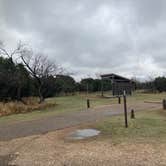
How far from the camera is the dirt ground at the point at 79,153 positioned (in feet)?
17.1

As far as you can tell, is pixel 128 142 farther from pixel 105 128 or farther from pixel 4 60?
pixel 4 60

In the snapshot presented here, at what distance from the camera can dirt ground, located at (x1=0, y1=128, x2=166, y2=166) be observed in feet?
17.1

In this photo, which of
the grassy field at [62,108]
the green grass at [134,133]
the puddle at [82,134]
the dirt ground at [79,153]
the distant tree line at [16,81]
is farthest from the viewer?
the distant tree line at [16,81]

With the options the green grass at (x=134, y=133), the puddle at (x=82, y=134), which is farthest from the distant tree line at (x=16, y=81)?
the green grass at (x=134, y=133)

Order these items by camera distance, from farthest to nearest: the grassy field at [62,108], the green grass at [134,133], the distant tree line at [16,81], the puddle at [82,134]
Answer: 1. the distant tree line at [16,81]
2. the grassy field at [62,108]
3. the puddle at [82,134]
4. the green grass at [134,133]

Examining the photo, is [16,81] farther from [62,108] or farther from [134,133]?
[134,133]

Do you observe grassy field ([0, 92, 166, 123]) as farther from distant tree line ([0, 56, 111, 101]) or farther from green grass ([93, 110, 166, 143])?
green grass ([93, 110, 166, 143])

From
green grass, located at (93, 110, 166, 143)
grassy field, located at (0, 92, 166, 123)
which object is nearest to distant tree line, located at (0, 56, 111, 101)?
grassy field, located at (0, 92, 166, 123)

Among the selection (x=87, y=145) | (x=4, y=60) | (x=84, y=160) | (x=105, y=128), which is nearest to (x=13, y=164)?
(x=84, y=160)

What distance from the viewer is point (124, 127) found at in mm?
9273

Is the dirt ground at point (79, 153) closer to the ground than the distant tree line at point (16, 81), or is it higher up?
closer to the ground

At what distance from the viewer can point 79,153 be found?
5.92 meters

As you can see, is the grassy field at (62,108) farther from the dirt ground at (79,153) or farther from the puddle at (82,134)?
the dirt ground at (79,153)

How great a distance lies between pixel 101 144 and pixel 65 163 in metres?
1.87
